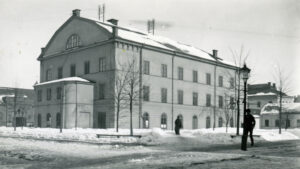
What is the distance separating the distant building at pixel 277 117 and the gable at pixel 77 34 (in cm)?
4024

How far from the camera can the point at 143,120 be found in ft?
148

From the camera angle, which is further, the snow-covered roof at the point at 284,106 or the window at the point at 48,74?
the snow-covered roof at the point at 284,106

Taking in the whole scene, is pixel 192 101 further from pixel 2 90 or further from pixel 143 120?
pixel 2 90

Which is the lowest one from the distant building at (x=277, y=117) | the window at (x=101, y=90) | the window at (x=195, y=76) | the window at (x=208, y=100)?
the distant building at (x=277, y=117)

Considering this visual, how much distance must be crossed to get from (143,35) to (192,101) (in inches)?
443

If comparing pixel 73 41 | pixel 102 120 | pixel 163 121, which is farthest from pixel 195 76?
pixel 73 41

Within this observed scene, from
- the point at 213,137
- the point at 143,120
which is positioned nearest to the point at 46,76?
the point at 143,120

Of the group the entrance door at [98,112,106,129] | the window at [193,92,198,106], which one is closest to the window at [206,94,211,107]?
the window at [193,92,198,106]

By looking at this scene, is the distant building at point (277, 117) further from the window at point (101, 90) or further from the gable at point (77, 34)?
the gable at point (77, 34)

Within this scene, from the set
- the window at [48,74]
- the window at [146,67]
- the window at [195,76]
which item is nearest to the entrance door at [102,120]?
the window at [146,67]

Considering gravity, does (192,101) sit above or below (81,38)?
below

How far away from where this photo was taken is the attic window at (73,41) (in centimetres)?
4784

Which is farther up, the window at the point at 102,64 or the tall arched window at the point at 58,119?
the window at the point at 102,64

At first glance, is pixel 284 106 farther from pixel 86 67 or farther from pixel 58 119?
pixel 58 119
